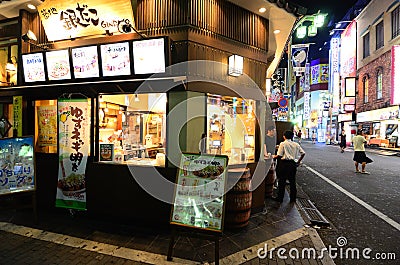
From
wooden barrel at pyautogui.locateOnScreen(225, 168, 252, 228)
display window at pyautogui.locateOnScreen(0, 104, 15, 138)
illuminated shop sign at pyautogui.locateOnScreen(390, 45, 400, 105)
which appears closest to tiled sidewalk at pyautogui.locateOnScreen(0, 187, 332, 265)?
wooden barrel at pyautogui.locateOnScreen(225, 168, 252, 228)

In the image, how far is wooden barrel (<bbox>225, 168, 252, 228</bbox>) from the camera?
5805 millimetres

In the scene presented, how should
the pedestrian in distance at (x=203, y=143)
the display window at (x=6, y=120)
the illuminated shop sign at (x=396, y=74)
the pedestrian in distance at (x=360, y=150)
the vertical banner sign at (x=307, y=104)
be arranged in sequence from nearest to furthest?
the pedestrian in distance at (x=203, y=143) < the display window at (x=6, y=120) < the pedestrian in distance at (x=360, y=150) < the illuminated shop sign at (x=396, y=74) < the vertical banner sign at (x=307, y=104)

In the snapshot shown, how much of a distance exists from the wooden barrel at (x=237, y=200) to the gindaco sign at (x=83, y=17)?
15.2 ft

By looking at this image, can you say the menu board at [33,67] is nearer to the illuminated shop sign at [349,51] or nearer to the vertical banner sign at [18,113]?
the vertical banner sign at [18,113]

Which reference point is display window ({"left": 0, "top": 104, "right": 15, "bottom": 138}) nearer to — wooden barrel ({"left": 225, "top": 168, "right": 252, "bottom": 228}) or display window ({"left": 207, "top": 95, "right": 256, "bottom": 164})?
display window ({"left": 207, "top": 95, "right": 256, "bottom": 164})

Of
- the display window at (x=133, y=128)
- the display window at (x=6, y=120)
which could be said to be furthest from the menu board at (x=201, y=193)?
the display window at (x=6, y=120)

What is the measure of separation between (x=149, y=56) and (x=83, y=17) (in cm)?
242

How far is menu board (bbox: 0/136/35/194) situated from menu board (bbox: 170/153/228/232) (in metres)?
4.31

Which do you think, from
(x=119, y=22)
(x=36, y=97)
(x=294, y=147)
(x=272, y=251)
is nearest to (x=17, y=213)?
(x=36, y=97)

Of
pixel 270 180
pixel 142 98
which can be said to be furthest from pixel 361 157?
pixel 142 98

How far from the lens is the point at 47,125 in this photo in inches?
283

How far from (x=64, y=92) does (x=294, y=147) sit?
23.8ft

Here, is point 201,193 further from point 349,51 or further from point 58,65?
point 349,51

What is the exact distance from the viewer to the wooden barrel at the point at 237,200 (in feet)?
19.0
